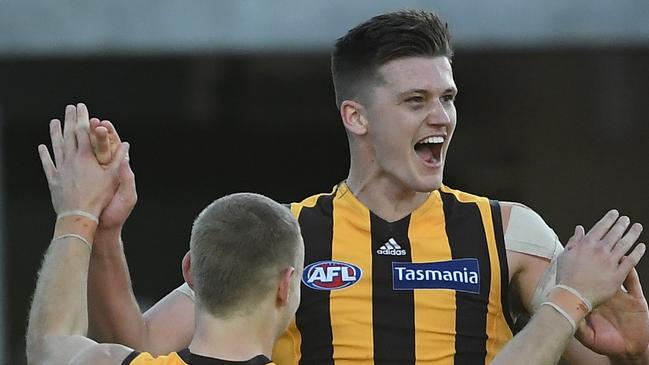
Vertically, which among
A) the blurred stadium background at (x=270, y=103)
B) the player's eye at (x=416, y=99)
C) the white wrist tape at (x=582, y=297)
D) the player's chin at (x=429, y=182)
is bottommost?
the blurred stadium background at (x=270, y=103)

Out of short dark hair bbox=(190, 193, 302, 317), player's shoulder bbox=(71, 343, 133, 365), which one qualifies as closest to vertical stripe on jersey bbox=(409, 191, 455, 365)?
short dark hair bbox=(190, 193, 302, 317)

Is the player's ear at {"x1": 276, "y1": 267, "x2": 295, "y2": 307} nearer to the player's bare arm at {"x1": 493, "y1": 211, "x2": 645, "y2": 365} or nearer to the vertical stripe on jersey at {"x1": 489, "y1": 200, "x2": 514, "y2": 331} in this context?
the player's bare arm at {"x1": 493, "y1": 211, "x2": 645, "y2": 365}

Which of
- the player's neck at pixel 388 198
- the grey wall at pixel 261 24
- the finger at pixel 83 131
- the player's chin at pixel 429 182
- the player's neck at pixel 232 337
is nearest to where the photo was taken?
the player's neck at pixel 232 337

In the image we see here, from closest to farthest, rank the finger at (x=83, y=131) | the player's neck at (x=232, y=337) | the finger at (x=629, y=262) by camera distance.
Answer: the player's neck at (x=232, y=337)
the finger at (x=629, y=262)
the finger at (x=83, y=131)

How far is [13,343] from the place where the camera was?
1225cm

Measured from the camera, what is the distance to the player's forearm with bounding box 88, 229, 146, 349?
3.88 meters

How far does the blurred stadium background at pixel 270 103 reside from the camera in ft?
32.6

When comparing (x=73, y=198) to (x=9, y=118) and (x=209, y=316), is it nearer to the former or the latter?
(x=209, y=316)

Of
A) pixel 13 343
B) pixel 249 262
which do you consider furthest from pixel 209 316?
pixel 13 343

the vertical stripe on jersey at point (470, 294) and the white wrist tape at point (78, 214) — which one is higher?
the white wrist tape at point (78, 214)

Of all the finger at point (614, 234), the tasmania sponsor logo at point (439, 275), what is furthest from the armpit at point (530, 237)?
the finger at point (614, 234)

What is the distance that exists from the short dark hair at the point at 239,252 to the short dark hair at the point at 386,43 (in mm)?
826

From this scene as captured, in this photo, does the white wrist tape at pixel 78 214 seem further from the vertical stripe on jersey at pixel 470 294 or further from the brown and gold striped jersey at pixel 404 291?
the vertical stripe on jersey at pixel 470 294

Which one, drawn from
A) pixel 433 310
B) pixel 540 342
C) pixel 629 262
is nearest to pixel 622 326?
pixel 629 262
